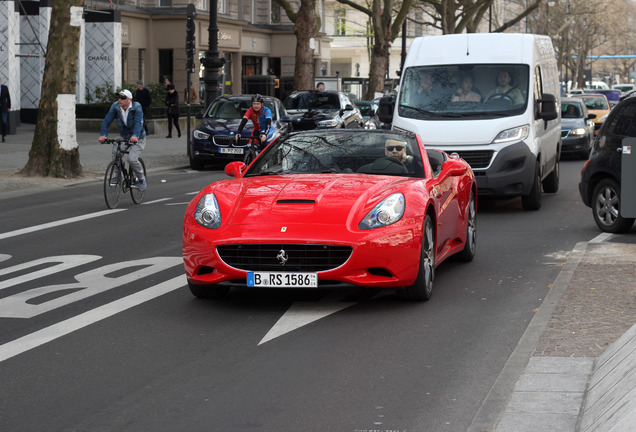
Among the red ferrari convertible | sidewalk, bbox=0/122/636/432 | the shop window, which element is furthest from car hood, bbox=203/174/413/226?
the shop window

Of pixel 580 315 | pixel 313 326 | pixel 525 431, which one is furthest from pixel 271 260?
pixel 525 431

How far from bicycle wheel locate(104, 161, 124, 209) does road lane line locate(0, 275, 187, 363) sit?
21.4 ft

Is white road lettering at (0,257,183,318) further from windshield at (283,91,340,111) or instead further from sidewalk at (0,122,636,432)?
windshield at (283,91,340,111)

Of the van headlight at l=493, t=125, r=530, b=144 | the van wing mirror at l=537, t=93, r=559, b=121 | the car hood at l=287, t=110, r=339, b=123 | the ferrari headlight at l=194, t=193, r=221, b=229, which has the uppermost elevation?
the van wing mirror at l=537, t=93, r=559, b=121

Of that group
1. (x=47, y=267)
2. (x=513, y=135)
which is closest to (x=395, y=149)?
(x=47, y=267)

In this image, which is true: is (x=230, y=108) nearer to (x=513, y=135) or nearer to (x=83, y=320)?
(x=513, y=135)

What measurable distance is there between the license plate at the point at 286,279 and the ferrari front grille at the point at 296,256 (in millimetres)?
58

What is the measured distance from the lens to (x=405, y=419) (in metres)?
5.73

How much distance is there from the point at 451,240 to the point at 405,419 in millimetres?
4682

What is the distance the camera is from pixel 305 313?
27.8 ft

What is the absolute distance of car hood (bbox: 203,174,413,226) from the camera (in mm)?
8484

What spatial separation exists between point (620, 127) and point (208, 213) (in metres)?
6.68

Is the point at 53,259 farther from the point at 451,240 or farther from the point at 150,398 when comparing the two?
the point at 150,398

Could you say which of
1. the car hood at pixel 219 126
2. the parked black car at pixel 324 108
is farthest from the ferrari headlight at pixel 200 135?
the parked black car at pixel 324 108
